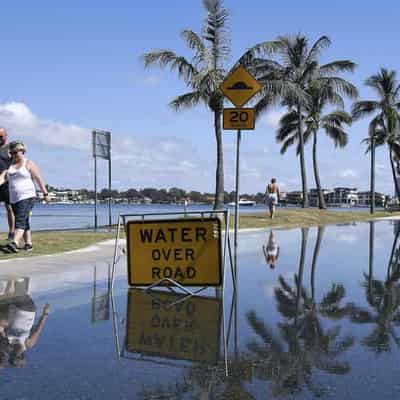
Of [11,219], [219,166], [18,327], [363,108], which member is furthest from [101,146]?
[363,108]

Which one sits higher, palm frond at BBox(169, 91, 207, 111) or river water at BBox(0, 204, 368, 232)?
palm frond at BBox(169, 91, 207, 111)

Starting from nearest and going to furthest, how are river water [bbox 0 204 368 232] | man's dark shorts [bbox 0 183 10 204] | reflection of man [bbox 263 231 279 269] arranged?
reflection of man [bbox 263 231 279 269] → man's dark shorts [bbox 0 183 10 204] → river water [bbox 0 204 368 232]

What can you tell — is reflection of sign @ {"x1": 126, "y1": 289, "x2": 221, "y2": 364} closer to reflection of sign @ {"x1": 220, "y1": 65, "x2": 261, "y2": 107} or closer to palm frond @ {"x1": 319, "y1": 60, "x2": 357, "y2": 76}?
reflection of sign @ {"x1": 220, "y1": 65, "x2": 261, "y2": 107}

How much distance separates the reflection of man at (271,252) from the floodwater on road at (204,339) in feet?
6.32

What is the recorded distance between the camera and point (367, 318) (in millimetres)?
6500

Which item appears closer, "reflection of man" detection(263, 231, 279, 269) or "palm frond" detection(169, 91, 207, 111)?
"reflection of man" detection(263, 231, 279, 269)

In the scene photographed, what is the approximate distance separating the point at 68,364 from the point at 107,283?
419 cm

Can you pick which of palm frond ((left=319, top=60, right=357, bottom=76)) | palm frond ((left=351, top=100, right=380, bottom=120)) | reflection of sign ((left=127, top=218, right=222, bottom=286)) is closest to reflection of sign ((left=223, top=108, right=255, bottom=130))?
reflection of sign ((left=127, top=218, right=222, bottom=286))

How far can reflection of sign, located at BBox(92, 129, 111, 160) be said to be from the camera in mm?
20641

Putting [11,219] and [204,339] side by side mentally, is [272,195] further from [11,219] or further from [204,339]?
[204,339]

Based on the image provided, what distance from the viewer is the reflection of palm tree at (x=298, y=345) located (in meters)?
4.35

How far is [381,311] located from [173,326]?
2.46 m

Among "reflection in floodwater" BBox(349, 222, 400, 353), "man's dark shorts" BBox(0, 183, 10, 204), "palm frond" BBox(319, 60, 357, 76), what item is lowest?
"reflection in floodwater" BBox(349, 222, 400, 353)

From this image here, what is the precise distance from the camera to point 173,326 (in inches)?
237
